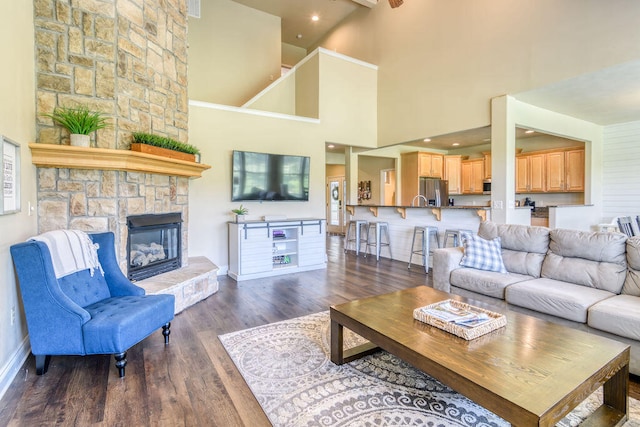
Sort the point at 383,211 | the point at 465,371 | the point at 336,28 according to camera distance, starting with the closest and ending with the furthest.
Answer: the point at 465,371
the point at 383,211
the point at 336,28

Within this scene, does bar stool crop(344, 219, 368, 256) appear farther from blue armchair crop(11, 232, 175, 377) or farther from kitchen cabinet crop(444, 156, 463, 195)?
blue armchair crop(11, 232, 175, 377)

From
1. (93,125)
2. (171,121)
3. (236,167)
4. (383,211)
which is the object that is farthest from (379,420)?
(383,211)

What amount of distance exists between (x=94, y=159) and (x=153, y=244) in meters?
1.29

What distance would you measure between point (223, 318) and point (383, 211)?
4231mm

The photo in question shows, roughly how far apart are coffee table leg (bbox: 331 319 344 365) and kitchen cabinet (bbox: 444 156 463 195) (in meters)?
7.19

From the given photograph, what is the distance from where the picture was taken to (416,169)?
26.6 ft

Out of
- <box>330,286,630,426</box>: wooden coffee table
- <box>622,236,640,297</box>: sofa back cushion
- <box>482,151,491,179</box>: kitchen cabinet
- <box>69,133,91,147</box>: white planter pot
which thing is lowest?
<box>330,286,630,426</box>: wooden coffee table

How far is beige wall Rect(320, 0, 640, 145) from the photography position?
377 centimetres

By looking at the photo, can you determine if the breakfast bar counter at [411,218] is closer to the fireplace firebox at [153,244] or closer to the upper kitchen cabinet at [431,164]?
the upper kitchen cabinet at [431,164]

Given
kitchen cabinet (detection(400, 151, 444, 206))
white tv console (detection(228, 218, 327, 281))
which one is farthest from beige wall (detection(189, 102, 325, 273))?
kitchen cabinet (detection(400, 151, 444, 206))

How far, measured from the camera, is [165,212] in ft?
13.0

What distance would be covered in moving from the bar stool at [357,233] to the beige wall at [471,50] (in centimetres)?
185

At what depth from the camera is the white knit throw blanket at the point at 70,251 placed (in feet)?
7.76

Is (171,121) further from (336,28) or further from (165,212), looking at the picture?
(336,28)
